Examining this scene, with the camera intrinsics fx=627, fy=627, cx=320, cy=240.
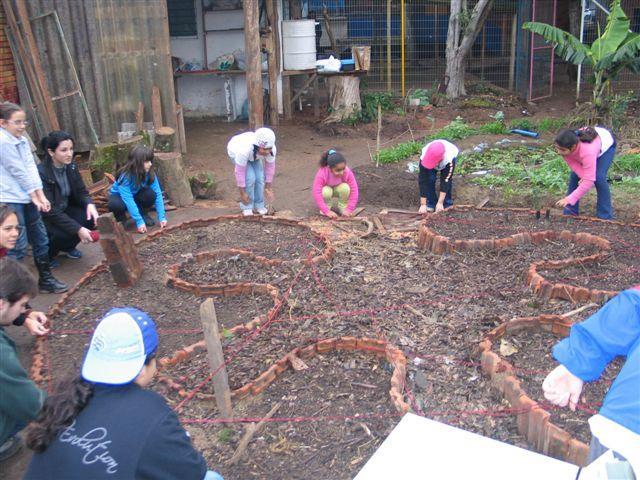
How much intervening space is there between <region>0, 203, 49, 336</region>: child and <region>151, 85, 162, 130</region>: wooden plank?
5.44m

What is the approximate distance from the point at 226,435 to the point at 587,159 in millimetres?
4501

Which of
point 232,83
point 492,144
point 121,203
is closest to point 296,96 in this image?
point 232,83

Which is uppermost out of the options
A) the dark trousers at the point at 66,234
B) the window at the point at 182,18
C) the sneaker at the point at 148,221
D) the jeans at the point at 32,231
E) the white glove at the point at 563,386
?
the window at the point at 182,18

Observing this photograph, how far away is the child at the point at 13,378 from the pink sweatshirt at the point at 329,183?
12.7ft

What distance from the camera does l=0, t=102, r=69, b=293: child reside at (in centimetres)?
468

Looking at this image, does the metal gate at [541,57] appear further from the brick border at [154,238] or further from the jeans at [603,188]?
the brick border at [154,238]

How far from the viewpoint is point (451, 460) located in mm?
2178

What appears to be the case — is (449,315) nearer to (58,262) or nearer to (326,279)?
(326,279)

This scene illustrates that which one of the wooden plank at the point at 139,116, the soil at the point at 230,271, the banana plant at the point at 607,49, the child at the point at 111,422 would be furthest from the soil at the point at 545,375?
the banana plant at the point at 607,49

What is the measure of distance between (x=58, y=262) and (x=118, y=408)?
4358 mm

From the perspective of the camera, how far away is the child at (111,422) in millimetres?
1992

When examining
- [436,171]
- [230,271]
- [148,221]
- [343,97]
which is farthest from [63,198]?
[343,97]

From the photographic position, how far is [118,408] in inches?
80.7

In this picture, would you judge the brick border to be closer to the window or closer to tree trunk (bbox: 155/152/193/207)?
tree trunk (bbox: 155/152/193/207)
